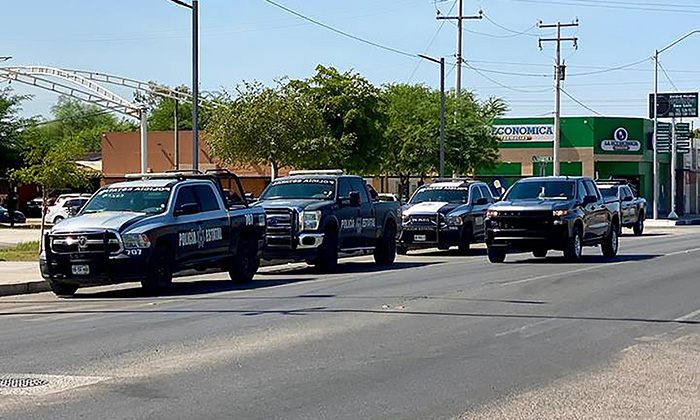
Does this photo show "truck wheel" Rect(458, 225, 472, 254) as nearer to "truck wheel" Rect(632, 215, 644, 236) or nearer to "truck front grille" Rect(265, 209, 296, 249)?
"truck front grille" Rect(265, 209, 296, 249)

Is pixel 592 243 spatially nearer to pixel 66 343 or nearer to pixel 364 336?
pixel 364 336

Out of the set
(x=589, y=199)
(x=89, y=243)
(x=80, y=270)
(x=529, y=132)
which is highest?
(x=529, y=132)

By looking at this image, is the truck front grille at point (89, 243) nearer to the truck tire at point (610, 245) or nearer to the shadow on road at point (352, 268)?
the shadow on road at point (352, 268)

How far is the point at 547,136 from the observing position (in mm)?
74375

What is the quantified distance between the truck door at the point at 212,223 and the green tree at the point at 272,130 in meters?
26.0

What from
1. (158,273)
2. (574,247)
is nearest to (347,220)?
(574,247)

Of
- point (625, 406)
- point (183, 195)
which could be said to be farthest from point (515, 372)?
point (183, 195)

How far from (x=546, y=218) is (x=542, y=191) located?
4.52 feet

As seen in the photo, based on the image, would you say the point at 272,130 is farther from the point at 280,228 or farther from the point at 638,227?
the point at 280,228

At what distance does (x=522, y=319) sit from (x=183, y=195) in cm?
743

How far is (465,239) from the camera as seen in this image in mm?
30516

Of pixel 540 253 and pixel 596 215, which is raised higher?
pixel 596 215

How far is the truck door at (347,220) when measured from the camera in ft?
78.8

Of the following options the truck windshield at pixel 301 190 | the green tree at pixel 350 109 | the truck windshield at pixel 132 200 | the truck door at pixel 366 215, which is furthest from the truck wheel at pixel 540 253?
the green tree at pixel 350 109
